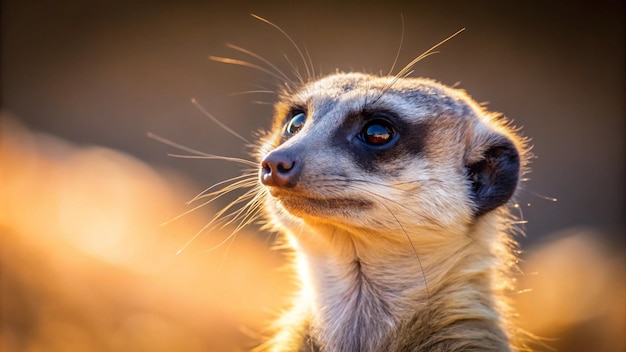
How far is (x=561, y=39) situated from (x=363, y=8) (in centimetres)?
229

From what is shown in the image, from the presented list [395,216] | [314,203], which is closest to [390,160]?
[395,216]

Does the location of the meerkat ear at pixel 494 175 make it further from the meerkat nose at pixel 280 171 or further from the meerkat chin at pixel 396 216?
the meerkat nose at pixel 280 171

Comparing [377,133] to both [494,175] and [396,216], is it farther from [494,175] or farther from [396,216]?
[494,175]

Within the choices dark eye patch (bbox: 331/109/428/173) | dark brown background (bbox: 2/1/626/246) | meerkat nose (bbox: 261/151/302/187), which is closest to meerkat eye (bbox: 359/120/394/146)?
dark eye patch (bbox: 331/109/428/173)

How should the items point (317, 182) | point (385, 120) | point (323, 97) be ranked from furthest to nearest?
1. point (323, 97)
2. point (385, 120)
3. point (317, 182)

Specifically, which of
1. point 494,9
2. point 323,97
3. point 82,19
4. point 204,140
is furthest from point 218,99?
point 323,97

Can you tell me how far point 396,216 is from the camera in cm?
260

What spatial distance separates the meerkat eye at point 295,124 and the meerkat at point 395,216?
88mm

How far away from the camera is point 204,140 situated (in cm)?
858

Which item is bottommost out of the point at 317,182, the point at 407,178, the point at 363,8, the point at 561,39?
the point at 317,182

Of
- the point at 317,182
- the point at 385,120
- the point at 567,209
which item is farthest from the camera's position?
the point at 567,209

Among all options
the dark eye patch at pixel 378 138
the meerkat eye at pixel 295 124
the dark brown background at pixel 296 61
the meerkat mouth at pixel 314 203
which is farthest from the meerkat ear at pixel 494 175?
the dark brown background at pixel 296 61

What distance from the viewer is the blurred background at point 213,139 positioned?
4.62 m

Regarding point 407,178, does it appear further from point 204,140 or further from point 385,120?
point 204,140
